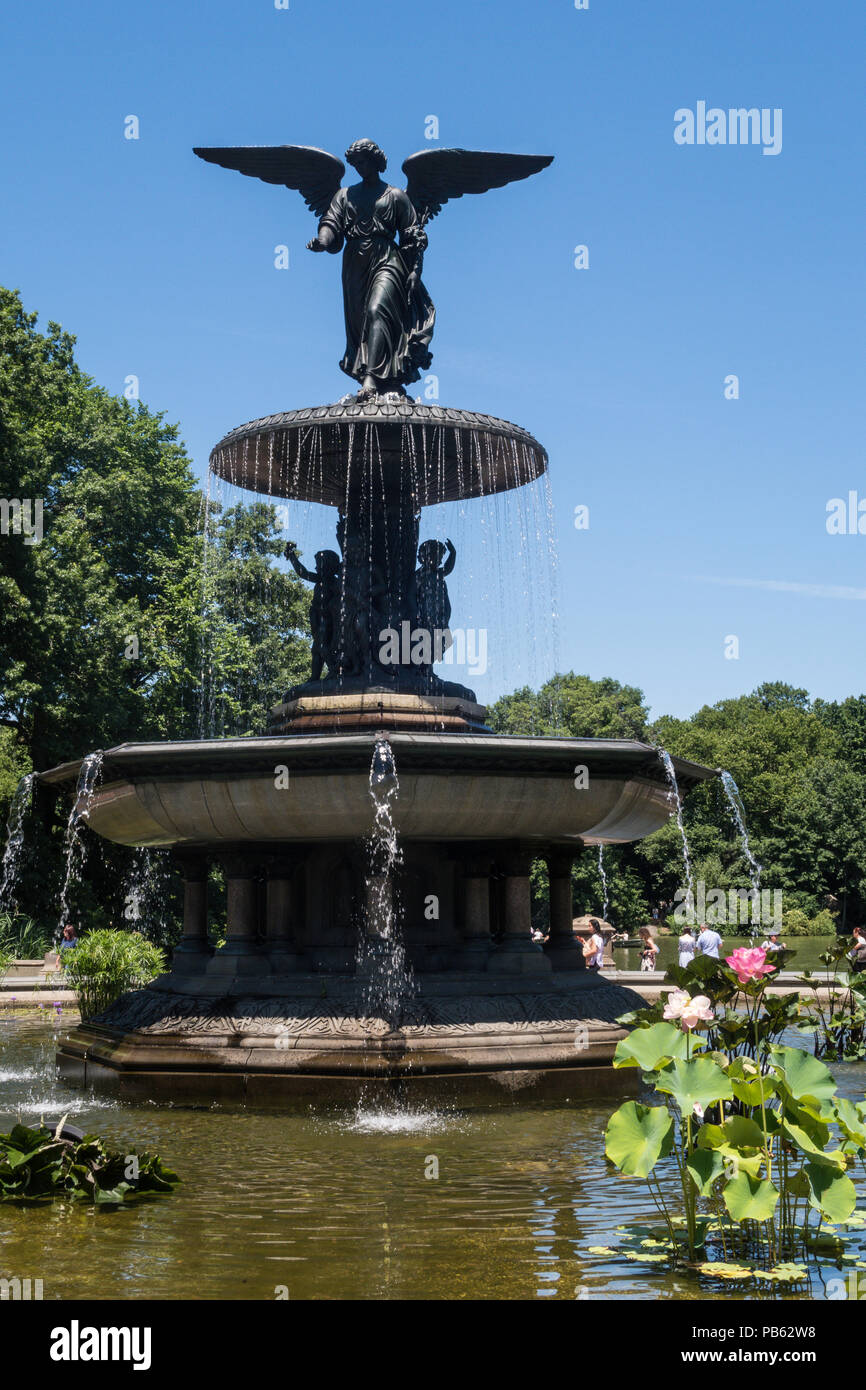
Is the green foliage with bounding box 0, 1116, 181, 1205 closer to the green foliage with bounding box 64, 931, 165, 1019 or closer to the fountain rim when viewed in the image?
the fountain rim

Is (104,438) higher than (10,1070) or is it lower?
higher

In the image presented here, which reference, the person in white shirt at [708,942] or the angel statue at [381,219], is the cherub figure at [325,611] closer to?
the angel statue at [381,219]

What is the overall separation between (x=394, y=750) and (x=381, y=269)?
6.58m

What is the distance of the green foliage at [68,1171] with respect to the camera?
753cm

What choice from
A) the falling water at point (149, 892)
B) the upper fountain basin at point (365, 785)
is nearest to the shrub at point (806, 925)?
the falling water at point (149, 892)

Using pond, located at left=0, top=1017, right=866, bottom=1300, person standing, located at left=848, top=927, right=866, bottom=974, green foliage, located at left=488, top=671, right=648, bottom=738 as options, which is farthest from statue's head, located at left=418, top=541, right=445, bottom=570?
green foliage, located at left=488, top=671, right=648, bottom=738

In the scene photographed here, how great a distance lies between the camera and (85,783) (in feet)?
42.4

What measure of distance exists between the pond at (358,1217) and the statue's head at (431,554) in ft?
20.1

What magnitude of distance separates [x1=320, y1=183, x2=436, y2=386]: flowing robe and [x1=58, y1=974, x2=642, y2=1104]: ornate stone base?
268 inches

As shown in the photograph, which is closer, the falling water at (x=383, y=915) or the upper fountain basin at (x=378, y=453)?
the falling water at (x=383, y=915)
